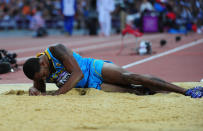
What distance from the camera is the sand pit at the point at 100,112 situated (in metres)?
4.15

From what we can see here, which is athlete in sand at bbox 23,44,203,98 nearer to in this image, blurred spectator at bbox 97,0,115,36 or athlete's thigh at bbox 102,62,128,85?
athlete's thigh at bbox 102,62,128,85

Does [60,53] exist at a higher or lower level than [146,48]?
higher

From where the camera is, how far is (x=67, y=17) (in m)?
23.6

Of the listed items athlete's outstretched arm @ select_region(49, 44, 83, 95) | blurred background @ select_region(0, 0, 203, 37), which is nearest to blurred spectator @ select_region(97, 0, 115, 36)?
blurred background @ select_region(0, 0, 203, 37)

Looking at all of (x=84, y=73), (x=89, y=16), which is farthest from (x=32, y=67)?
(x=89, y=16)

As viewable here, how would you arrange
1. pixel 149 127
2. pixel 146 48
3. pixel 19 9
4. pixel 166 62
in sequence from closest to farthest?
pixel 149 127 → pixel 166 62 → pixel 146 48 → pixel 19 9

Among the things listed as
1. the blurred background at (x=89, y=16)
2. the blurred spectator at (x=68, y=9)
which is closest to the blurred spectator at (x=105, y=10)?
the blurred background at (x=89, y=16)

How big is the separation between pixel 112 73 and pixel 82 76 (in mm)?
478

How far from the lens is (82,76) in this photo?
5.64m

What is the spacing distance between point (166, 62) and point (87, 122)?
650cm

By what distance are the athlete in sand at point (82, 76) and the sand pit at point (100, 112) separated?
162 mm

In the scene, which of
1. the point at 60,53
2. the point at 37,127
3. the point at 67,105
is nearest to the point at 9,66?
the point at 60,53

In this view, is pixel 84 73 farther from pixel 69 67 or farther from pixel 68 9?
pixel 68 9

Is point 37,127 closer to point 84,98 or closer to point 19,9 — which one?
point 84,98
